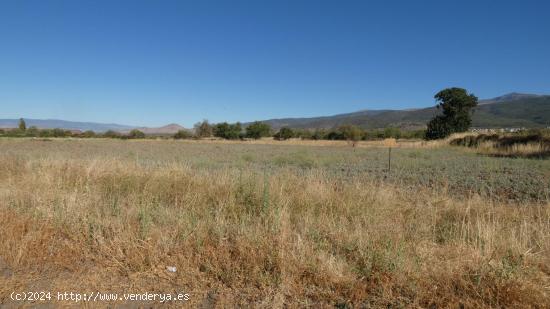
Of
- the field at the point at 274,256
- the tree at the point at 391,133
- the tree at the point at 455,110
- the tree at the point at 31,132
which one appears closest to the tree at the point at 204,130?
the tree at the point at 31,132

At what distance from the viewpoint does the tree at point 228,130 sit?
317ft

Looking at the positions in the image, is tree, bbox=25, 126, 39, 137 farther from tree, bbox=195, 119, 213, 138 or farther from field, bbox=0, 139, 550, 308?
field, bbox=0, 139, 550, 308

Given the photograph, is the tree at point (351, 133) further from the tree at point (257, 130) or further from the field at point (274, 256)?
the field at point (274, 256)

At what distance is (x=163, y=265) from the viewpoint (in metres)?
3.27

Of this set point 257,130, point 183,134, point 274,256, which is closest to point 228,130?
point 257,130

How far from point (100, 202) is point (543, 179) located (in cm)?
1425

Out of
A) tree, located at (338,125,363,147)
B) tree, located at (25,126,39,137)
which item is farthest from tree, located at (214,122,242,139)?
tree, located at (25,126,39,137)

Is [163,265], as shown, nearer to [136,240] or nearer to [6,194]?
[136,240]

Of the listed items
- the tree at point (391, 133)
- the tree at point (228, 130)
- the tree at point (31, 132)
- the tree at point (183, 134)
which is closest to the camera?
the tree at point (31, 132)

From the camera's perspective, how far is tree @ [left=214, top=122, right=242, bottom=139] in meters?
96.6

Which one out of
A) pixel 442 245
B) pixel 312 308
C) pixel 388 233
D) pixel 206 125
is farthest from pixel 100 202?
pixel 206 125

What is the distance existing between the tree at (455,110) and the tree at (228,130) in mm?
61830

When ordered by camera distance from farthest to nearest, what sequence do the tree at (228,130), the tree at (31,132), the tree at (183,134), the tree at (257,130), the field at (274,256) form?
1. the tree at (183,134)
2. the tree at (257,130)
3. the tree at (228,130)
4. the tree at (31,132)
5. the field at (274,256)

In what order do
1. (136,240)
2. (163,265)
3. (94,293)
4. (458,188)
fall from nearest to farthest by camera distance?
(94,293), (163,265), (136,240), (458,188)
